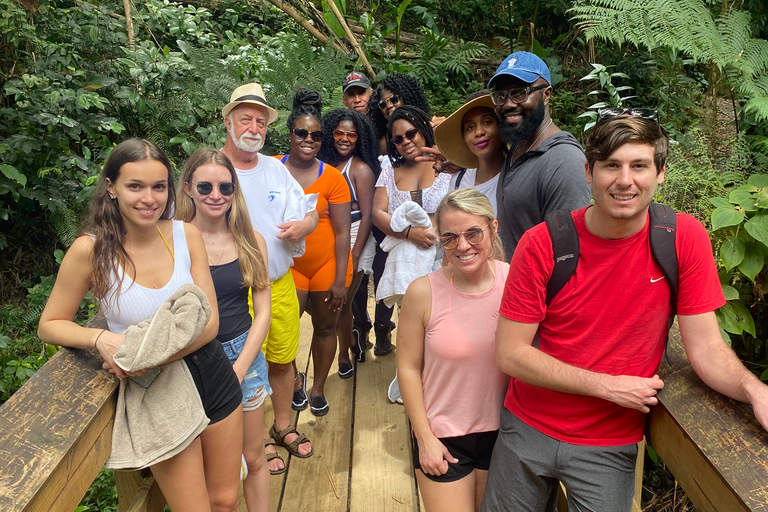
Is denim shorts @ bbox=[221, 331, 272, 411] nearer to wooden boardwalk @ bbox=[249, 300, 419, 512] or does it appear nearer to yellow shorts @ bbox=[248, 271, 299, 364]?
yellow shorts @ bbox=[248, 271, 299, 364]

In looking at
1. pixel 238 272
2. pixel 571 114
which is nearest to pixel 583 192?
pixel 238 272

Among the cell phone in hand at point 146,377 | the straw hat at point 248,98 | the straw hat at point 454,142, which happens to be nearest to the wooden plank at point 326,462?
the cell phone in hand at point 146,377

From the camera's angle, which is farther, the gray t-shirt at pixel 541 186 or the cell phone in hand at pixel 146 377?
the gray t-shirt at pixel 541 186

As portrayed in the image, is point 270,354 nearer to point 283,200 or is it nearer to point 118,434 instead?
point 283,200

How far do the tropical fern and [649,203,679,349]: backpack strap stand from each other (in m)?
2.48

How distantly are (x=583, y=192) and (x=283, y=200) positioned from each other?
154cm

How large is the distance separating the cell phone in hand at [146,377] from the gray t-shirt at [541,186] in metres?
1.58

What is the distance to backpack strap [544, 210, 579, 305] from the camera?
1.73 metres

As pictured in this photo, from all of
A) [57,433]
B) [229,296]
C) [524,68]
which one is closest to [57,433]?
[57,433]

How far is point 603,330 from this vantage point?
1.73m

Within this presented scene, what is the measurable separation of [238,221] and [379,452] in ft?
5.28

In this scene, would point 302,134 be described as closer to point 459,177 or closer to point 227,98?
point 459,177

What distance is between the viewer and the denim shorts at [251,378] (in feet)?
8.20

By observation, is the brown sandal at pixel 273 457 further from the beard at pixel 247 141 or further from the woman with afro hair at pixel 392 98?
the woman with afro hair at pixel 392 98
